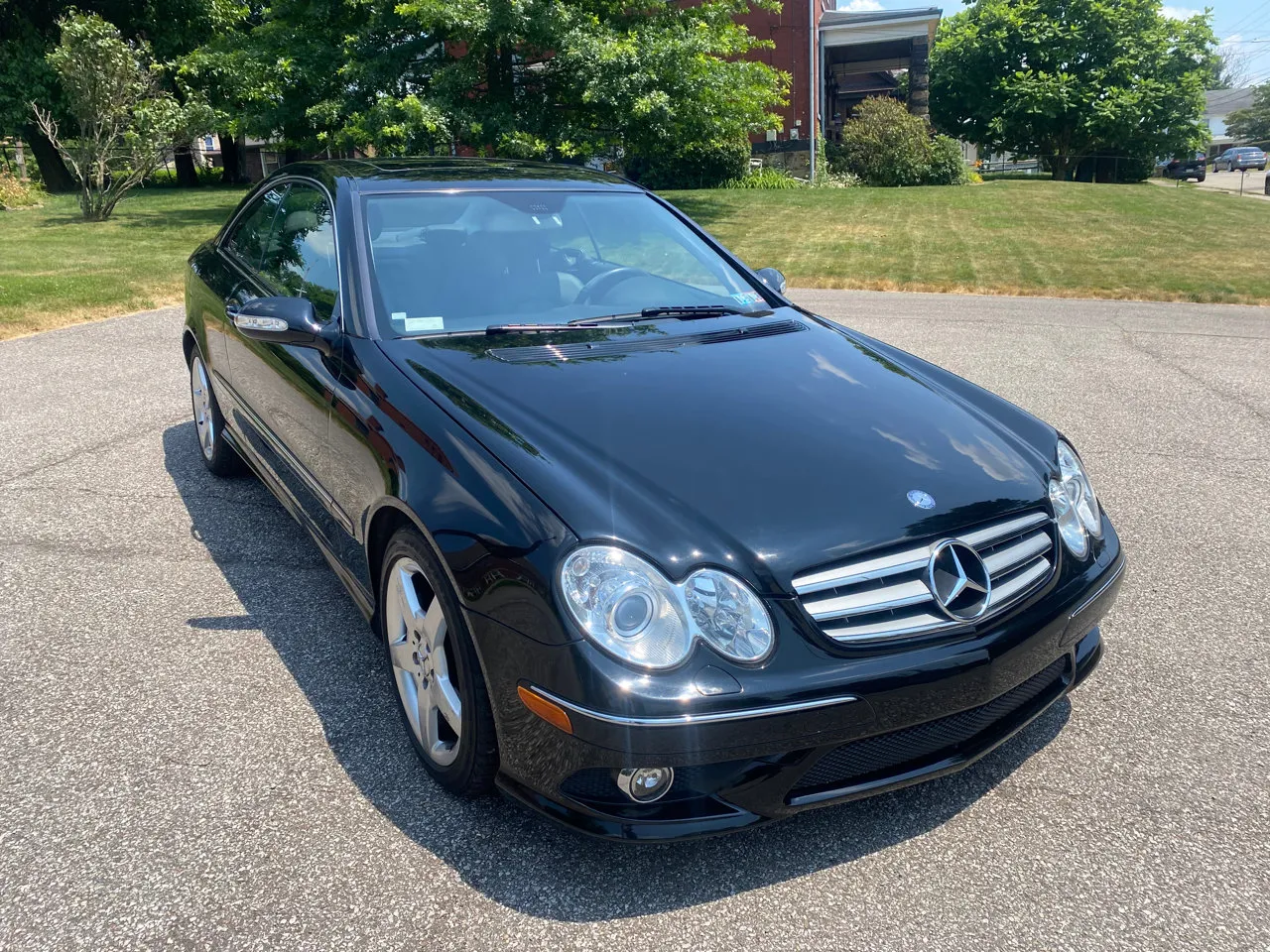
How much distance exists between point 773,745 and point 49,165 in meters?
31.0

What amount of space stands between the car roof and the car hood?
94 cm

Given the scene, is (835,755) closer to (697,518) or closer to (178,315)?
(697,518)

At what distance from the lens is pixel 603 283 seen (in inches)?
147

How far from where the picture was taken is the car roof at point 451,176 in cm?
381

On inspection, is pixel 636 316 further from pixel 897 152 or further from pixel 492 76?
pixel 897 152

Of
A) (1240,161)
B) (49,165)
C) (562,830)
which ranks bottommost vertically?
(562,830)

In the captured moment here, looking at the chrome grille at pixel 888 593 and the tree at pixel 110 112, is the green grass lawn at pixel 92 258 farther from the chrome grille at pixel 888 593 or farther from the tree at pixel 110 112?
the chrome grille at pixel 888 593

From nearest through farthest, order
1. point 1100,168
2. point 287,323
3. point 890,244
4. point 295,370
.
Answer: point 287,323, point 295,370, point 890,244, point 1100,168

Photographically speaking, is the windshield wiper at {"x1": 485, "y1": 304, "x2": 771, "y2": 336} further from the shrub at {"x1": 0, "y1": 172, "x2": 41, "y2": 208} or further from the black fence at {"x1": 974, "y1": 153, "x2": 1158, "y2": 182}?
the black fence at {"x1": 974, "y1": 153, "x2": 1158, "y2": 182}

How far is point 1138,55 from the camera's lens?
37938mm

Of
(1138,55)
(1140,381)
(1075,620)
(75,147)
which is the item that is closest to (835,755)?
(1075,620)

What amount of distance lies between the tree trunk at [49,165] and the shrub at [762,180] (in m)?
17.5

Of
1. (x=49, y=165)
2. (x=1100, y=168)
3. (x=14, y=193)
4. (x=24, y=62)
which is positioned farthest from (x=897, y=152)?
(x=49, y=165)

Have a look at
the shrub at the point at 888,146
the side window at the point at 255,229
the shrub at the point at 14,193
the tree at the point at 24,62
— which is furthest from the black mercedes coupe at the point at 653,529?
the shrub at the point at 888,146
